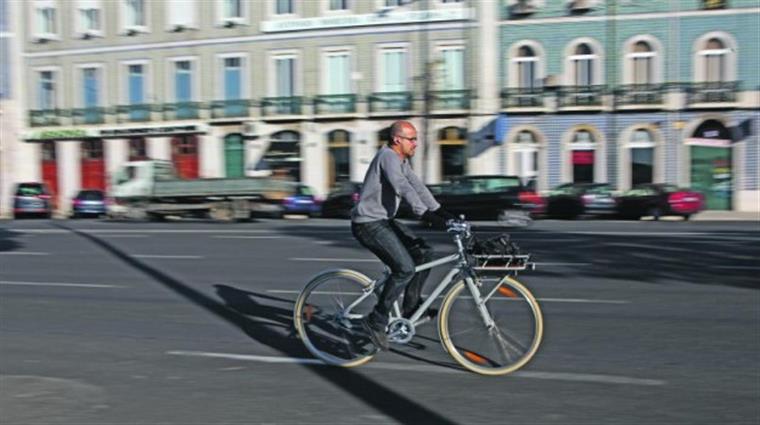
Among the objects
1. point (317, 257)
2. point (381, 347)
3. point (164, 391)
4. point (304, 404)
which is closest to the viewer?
point (304, 404)

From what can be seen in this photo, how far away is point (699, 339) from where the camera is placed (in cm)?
757

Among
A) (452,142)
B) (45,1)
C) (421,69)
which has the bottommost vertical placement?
(452,142)

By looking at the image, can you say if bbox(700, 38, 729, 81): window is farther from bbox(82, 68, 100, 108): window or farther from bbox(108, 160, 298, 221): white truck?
bbox(82, 68, 100, 108): window

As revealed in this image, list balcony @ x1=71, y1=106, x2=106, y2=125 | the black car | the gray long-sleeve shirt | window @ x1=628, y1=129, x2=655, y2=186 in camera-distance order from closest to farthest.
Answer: the gray long-sleeve shirt < the black car < window @ x1=628, y1=129, x2=655, y2=186 < balcony @ x1=71, y1=106, x2=106, y2=125

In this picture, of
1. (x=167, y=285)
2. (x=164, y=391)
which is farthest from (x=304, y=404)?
(x=167, y=285)

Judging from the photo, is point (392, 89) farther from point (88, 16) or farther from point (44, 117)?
point (44, 117)

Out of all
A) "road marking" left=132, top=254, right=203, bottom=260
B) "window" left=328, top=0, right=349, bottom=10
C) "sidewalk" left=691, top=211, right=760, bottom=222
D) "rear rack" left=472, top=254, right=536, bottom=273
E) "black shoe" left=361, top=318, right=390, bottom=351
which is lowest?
"sidewalk" left=691, top=211, right=760, bottom=222

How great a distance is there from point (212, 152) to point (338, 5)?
951 cm

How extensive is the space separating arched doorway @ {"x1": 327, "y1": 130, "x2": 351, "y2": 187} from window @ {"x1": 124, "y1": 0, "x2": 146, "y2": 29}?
12.2 m

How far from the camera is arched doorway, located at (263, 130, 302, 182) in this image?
138 feet

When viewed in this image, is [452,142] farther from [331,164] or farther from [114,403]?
[114,403]

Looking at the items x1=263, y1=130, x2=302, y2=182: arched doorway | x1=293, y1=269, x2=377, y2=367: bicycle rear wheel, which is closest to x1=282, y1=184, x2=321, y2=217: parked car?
x1=263, y1=130, x2=302, y2=182: arched doorway

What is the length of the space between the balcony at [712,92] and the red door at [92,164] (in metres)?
29.2

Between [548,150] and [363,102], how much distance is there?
8.87m
